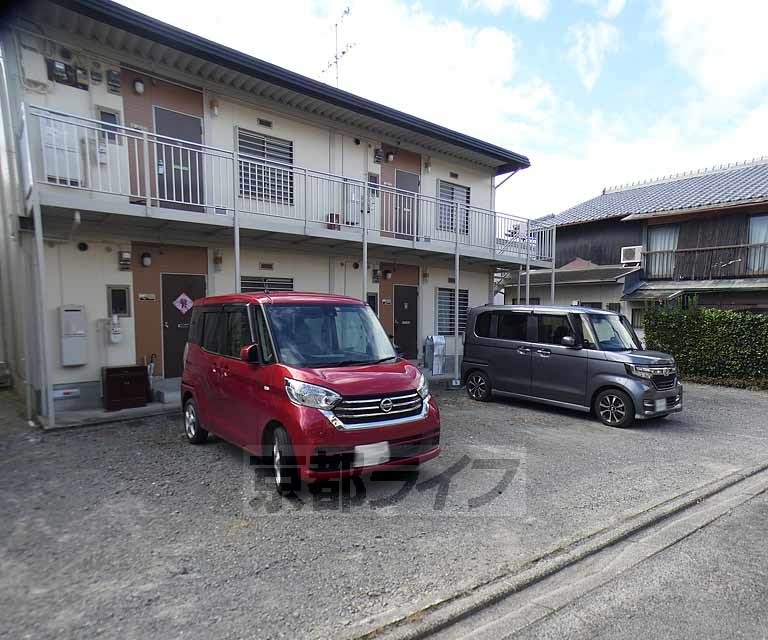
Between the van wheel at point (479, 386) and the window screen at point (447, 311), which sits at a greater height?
the window screen at point (447, 311)

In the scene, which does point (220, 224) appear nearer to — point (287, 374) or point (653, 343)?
point (287, 374)

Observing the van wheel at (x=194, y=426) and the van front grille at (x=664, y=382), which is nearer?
the van wheel at (x=194, y=426)

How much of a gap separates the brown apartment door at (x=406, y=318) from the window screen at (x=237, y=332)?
698cm

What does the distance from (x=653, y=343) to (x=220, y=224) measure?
37.6 feet

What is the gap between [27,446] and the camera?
5625mm

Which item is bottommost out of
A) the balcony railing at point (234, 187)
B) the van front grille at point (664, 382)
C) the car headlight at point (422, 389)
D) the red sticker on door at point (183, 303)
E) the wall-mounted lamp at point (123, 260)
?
the van front grille at point (664, 382)

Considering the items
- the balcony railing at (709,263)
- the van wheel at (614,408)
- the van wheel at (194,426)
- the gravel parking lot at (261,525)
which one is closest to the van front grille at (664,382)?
the van wheel at (614,408)

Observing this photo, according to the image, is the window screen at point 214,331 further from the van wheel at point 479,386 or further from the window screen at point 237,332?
the van wheel at point 479,386

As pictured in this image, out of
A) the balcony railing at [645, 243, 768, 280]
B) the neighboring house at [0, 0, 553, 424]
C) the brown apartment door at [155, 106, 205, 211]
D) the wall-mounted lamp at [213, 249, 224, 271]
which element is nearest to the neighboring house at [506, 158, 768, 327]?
the balcony railing at [645, 243, 768, 280]

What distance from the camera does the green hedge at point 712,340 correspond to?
10.6 meters

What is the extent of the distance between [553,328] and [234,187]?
5693mm

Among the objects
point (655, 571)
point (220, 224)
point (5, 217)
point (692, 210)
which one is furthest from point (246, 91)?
point (692, 210)

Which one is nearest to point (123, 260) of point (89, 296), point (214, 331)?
point (89, 296)

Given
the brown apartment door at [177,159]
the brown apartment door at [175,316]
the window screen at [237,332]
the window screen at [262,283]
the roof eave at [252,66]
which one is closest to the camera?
the window screen at [237,332]
